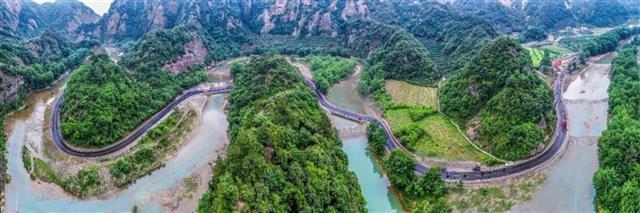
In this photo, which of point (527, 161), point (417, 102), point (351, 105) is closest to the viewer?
point (527, 161)

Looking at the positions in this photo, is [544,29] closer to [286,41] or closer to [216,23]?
[286,41]

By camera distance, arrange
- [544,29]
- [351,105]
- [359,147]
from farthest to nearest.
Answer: [544,29] < [351,105] < [359,147]

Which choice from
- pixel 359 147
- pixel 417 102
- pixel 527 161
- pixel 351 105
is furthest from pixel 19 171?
pixel 527 161

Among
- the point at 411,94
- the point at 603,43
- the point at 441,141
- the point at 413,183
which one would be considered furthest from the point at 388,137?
the point at 603,43

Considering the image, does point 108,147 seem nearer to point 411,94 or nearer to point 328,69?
point 328,69

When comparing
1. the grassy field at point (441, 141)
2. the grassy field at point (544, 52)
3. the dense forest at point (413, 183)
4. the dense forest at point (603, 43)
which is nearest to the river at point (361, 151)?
the dense forest at point (413, 183)

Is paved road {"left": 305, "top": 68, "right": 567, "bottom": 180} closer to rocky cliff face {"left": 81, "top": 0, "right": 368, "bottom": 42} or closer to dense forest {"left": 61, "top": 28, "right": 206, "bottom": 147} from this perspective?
dense forest {"left": 61, "top": 28, "right": 206, "bottom": 147}

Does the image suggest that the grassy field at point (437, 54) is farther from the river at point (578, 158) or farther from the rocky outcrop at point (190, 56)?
the rocky outcrop at point (190, 56)

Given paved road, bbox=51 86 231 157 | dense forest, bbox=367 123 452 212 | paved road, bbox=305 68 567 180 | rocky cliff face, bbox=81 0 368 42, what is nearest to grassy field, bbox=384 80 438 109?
paved road, bbox=305 68 567 180
